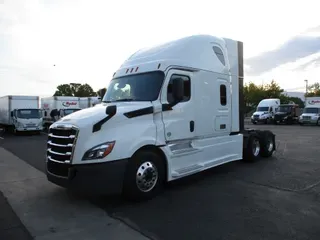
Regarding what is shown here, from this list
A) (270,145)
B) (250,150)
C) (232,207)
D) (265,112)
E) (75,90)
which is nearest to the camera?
(232,207)

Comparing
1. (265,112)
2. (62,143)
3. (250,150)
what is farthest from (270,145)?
(265,112)

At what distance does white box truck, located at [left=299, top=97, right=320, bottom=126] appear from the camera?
30.9m

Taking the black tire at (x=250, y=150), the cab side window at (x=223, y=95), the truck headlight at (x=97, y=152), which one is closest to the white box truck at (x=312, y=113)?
the black tire at (x=250, y=150)

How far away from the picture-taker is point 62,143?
519cm

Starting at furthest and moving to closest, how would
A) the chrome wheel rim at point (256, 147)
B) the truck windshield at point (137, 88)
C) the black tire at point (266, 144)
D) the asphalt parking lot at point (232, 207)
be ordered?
the black tire at point (266, 144)
the chrome wheel rim at point (256, 147)
the truck windshield at point (137, 88)
the asphalt parking lot at point (232, 207)

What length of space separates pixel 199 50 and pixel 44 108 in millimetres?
28541

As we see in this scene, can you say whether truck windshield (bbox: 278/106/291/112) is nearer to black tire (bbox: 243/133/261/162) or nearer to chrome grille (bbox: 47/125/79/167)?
black tire (bbox: 243/133/261/162)

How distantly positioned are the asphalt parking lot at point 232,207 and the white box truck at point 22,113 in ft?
60.1

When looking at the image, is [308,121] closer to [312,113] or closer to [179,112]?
[312,113]

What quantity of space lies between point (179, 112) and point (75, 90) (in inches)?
3767

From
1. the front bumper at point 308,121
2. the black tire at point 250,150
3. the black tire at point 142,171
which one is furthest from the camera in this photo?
the front bumper at point 308,121

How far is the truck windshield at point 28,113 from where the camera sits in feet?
73.1

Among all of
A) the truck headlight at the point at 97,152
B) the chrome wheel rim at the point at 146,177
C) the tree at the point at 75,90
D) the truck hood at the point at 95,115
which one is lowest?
the chrome wheel rim at the point at 146,177

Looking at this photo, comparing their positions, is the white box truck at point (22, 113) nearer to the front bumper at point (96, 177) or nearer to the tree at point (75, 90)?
the front bumper at point (96, 177)
